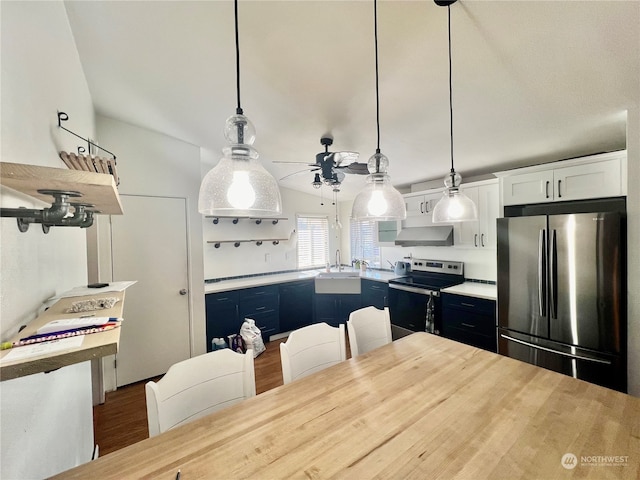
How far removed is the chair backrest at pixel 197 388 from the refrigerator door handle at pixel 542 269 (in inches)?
94.7

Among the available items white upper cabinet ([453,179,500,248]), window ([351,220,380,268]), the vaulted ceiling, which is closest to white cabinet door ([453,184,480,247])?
white upper cabinet ([453,179,500,248])

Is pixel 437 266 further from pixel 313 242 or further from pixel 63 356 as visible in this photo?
pixel 63 356

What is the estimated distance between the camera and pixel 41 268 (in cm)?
103

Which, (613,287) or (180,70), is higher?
(180,70)

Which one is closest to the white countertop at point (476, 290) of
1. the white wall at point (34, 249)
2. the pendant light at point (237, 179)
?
the pendant light at point (237, 179)

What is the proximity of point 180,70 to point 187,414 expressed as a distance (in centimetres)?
202

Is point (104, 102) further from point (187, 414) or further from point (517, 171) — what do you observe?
point (517, 171)

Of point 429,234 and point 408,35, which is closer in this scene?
point 408,35

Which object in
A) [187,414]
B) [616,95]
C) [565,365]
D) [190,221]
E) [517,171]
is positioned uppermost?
[616,95]

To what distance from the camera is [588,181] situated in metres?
2.16

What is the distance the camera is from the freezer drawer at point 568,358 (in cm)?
191

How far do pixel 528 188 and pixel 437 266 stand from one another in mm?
1531

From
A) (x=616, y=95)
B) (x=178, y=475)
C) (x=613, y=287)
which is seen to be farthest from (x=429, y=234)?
(x=178, y=475)

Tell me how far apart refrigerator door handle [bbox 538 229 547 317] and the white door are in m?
3.52
